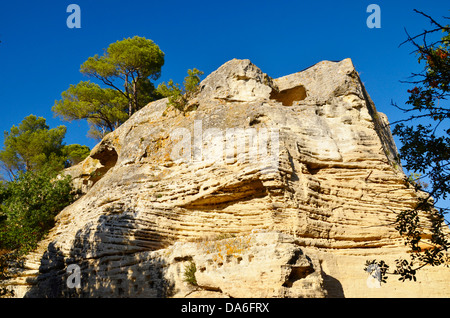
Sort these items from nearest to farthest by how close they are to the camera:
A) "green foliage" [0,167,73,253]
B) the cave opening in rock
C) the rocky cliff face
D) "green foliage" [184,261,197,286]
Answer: the rocky cliff face < "green foliage" [184,261,197,286] < "green foliage" [0,167,73,253] < the cave opening in rock

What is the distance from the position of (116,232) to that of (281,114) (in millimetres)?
6943

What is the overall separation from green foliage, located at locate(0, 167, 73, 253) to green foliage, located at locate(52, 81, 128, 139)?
6.79 meters

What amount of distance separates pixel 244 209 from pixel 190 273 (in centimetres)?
304

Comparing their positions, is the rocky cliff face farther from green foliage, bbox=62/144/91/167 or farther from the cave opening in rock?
green foliage, bbox=62/144/91/167

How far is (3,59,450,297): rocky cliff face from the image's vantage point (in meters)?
8.98

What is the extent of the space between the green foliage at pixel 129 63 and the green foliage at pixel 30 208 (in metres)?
7.29

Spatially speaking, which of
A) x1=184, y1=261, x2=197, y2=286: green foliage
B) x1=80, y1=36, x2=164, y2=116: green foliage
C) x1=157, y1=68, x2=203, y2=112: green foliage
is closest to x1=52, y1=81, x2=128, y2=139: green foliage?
x1=80, y1=36, x2=164, y2=116: green foliage

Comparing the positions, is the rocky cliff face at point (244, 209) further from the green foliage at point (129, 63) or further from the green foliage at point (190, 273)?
the green foliage at point (129, 63)

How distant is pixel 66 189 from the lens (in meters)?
17.8

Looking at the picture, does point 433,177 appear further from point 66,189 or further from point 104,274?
point 66,189

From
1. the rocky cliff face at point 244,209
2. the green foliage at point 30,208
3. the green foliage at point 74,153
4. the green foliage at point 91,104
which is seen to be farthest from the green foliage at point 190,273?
the green foliage at point 74,153

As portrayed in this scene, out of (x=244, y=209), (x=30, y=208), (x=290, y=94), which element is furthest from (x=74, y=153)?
(x=244, y=209)

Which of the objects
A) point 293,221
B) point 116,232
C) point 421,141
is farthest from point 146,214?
point 421,141
